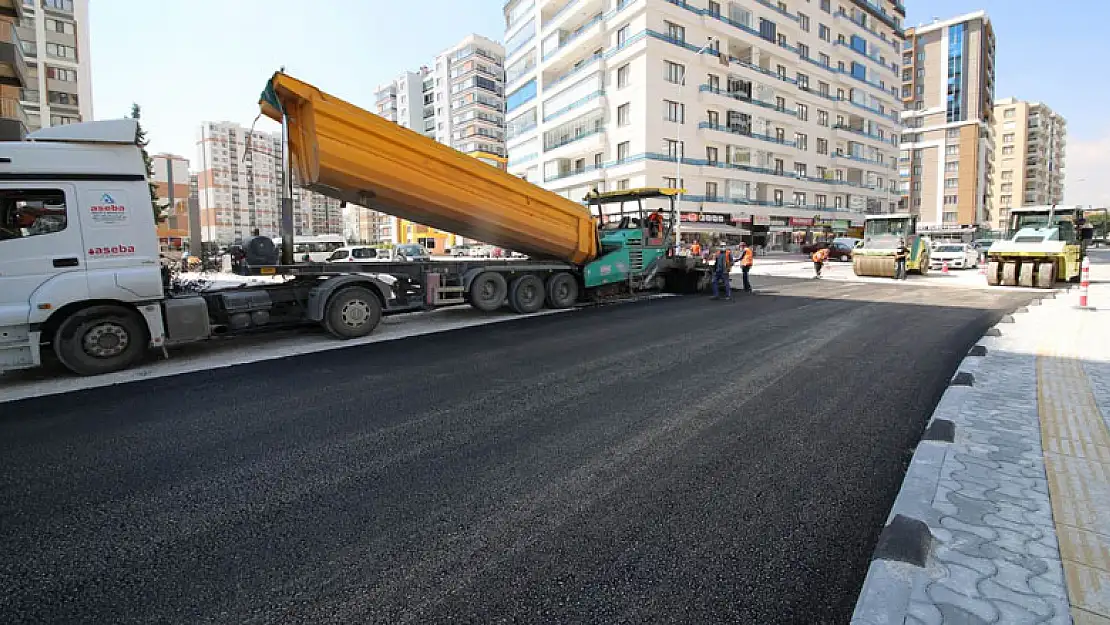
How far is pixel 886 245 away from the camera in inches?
745

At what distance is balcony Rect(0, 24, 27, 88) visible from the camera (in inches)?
856

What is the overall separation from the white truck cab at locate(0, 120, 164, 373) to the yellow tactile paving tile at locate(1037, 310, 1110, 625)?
8.48m

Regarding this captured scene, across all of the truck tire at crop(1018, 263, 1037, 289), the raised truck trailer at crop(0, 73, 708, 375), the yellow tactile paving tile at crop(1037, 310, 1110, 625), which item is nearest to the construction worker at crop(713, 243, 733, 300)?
the raised truck trailer at crop(0, 73, 708, 375)

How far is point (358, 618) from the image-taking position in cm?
213

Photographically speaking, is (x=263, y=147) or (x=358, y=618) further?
(x=263, y=147)

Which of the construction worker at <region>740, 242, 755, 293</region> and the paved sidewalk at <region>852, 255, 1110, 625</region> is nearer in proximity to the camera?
the paved sidewalk at <region>852, 255, 1110, 625</region>

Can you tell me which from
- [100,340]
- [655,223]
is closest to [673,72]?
[655,223]

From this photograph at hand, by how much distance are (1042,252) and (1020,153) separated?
12314cm

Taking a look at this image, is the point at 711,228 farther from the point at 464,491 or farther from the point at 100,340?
the point at 464,491

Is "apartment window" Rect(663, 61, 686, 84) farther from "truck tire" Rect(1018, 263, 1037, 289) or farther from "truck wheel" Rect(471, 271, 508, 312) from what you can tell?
"truck wheel" Rect(471, 271, 508, 312)

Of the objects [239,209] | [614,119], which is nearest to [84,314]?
[614,119]

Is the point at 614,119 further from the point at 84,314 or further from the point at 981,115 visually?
the point at 981,115

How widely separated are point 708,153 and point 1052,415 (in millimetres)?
39779

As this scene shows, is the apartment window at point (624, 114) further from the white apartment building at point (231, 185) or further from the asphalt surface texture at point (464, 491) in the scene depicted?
the white apartment building at point (231, 185)
